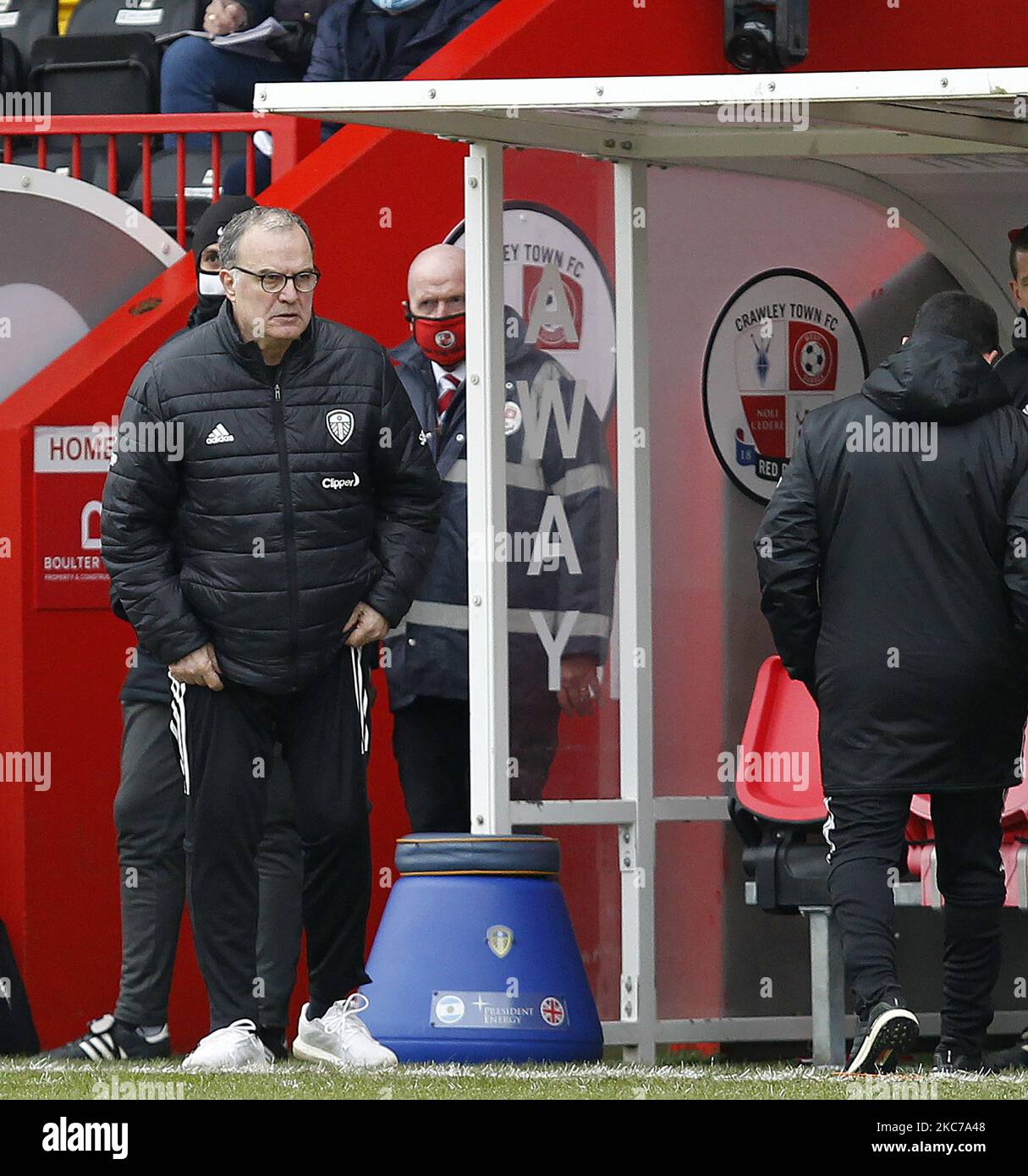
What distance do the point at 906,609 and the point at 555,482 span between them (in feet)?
4.65

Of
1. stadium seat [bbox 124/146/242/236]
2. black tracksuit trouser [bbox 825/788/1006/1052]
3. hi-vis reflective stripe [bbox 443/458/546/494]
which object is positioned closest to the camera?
black tracksuit trouser [bbox 825/788/1006/1052]

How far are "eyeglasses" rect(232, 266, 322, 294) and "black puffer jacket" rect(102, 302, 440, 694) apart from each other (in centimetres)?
12

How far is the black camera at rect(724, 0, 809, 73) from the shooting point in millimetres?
8781

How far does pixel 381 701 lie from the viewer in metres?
8.66

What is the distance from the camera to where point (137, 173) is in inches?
379

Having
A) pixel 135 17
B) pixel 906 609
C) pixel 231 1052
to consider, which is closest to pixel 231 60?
pixel 135 17

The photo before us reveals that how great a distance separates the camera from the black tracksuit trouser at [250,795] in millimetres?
6988

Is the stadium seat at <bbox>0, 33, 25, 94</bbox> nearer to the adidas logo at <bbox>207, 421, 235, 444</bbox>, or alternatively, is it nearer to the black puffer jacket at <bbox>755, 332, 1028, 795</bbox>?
the adidas logo at <bbox>207, 421, 235, 444</bbox>

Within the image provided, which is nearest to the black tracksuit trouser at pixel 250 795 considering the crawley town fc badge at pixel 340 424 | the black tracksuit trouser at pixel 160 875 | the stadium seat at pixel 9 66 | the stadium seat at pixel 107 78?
the crawley town fc badge at pixel 340 424

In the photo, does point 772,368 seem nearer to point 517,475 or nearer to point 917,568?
point 517,475

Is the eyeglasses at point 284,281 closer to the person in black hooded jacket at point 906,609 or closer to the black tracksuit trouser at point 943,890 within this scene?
the person in black hooded jacket at point 906,609

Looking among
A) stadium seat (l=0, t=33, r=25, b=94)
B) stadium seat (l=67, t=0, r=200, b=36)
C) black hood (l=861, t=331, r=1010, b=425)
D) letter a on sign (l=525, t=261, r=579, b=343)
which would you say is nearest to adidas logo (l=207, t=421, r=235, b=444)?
letter a on sign (l=525, t=261, r=579, b=343)
